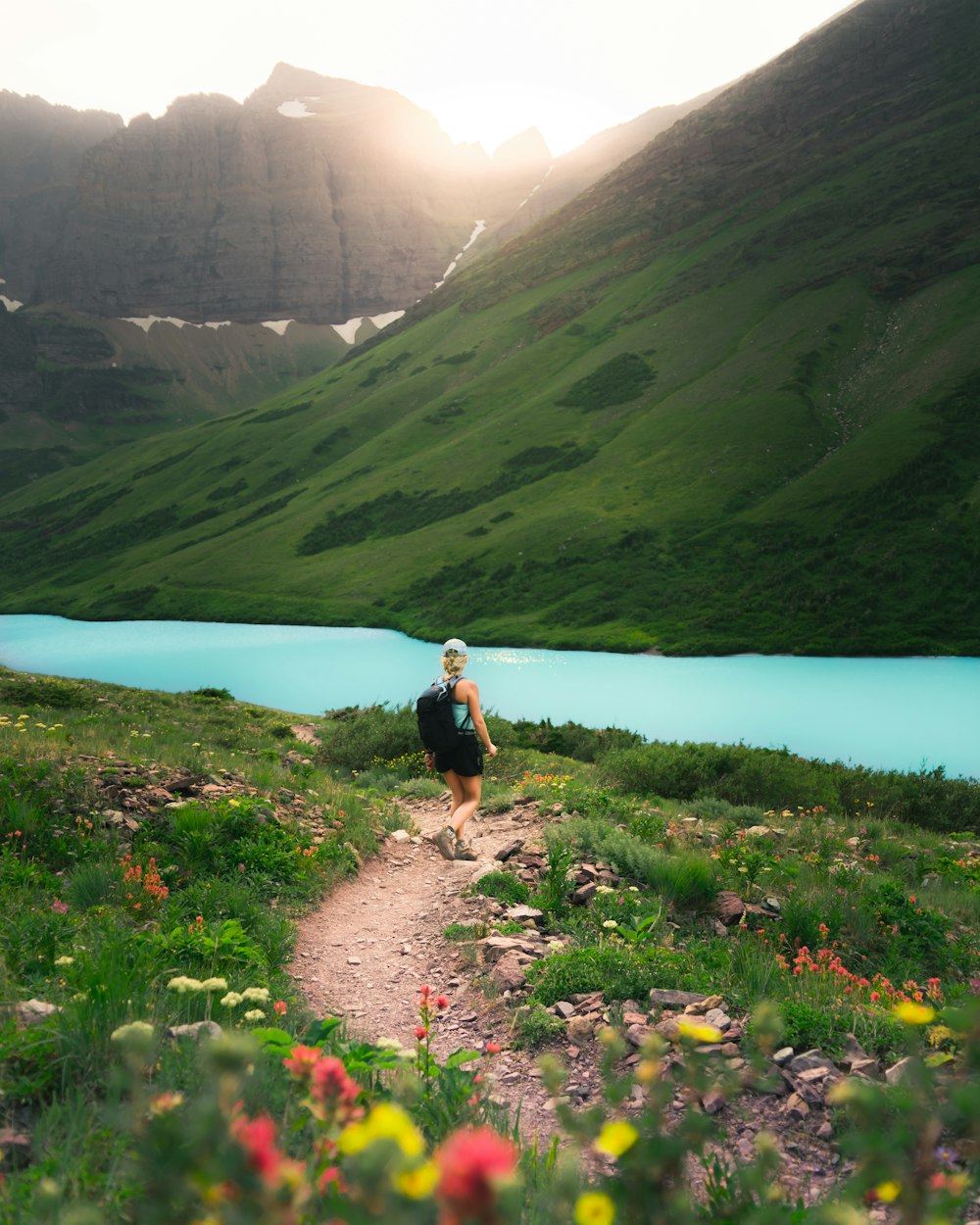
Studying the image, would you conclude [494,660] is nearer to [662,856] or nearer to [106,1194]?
[662,856]

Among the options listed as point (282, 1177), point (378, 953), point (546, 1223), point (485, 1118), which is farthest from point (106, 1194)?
point (378, 953)

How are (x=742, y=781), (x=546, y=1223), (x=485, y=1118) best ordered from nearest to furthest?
1. (x=546, y=1223)
2. (x=485, y=1118)
3. (x=742, y=781)

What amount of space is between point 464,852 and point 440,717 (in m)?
2.05

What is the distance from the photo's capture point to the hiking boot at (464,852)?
1078 cm

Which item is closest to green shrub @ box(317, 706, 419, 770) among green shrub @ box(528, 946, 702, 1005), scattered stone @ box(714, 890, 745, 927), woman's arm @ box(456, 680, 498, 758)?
→ woman's arm @ box(456, 680, 498, 758)

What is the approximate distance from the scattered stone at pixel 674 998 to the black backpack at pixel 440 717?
224 inches

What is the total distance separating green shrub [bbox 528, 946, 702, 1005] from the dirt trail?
49 centimetres

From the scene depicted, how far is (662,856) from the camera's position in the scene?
9.23 m

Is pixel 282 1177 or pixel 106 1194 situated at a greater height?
pixel 282 1177

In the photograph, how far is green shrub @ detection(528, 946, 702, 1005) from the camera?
5.93m

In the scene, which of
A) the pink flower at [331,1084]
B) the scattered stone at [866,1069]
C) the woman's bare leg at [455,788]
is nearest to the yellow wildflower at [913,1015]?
the pink flower at [331,1084]

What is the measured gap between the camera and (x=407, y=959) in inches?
299

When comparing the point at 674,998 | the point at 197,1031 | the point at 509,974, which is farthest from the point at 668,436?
the point at 197,1031

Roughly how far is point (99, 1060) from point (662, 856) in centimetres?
709
